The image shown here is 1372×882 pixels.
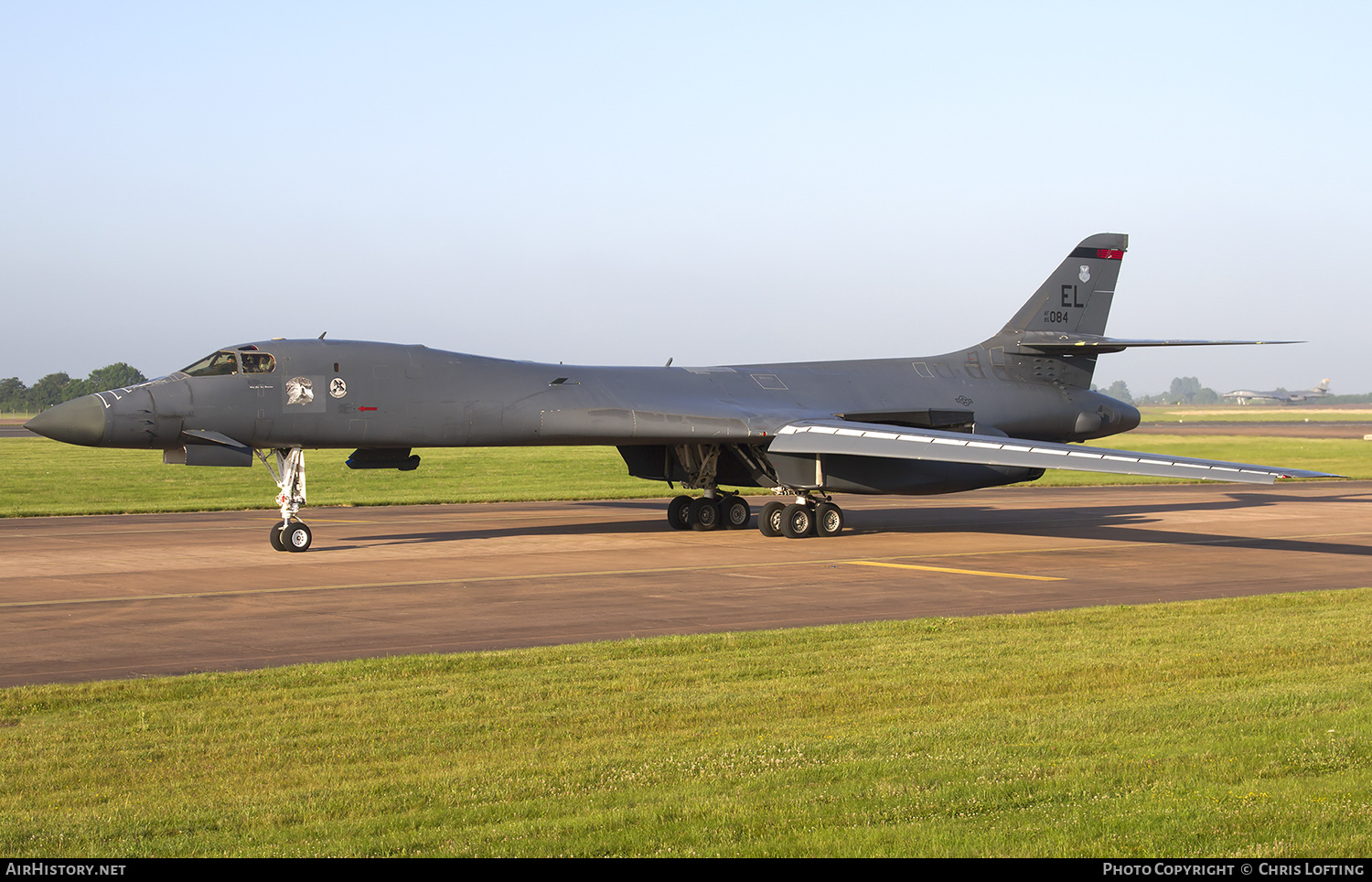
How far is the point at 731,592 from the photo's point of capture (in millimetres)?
14688

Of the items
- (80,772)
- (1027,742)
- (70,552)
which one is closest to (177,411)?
(70,552)

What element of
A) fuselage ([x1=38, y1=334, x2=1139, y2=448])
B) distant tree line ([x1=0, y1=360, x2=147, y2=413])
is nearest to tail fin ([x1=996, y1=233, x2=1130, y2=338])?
fuselage ([x1=38, y1=334, x2=1139, y2=448])

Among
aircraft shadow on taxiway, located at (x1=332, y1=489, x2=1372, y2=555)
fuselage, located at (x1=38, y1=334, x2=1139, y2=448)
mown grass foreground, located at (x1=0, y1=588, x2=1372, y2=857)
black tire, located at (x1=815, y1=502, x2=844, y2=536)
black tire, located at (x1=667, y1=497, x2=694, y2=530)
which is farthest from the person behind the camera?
black tire, located at (x1=667, y1=497, x2=694, y2=530)

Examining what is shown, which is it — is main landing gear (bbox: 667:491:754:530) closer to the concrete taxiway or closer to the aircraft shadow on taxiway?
the aircraft shadow on taxiway

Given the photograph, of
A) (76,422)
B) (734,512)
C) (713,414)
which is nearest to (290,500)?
(76,422)

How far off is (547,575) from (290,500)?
5.28 metres

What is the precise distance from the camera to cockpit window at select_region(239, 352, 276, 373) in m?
18.8

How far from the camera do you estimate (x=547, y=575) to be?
53.4 ft

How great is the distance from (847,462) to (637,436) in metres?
3.76

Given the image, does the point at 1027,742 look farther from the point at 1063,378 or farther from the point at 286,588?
the point at 1063,378

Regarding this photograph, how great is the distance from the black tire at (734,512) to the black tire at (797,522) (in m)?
1.96

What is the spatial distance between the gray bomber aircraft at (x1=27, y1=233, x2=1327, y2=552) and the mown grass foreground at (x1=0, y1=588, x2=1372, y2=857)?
904 centimetres

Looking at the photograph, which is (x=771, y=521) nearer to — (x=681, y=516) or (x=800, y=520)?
(x=800, y=520)

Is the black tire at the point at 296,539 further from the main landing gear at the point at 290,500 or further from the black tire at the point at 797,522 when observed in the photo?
the black tire at the point at 797,522
